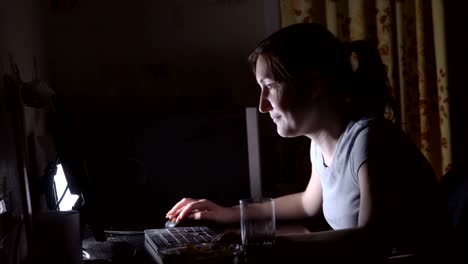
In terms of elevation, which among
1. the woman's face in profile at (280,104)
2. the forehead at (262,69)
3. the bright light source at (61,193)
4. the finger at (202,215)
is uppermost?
the forehead at (262,69)

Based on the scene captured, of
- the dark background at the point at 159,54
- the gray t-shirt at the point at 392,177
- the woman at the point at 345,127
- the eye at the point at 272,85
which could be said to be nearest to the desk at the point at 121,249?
the woman at the point at 345,127

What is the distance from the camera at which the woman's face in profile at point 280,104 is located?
1.41 meters

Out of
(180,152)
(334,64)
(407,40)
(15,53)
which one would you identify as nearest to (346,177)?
(334,64)

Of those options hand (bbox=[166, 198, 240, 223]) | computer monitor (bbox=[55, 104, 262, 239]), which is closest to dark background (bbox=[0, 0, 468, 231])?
computer monitor (bbox=[55, 104, 262, 239])

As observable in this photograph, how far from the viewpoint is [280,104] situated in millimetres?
1416

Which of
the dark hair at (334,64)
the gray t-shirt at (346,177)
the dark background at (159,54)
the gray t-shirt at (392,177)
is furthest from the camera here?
the dark background at (159,54)

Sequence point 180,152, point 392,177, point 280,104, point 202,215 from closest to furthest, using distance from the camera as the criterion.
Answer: point 392,177, point 280,104, point 202,215, point 180,152

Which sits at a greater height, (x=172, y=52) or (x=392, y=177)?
(x=172, y=52)

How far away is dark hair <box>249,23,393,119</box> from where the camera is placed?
1.40m

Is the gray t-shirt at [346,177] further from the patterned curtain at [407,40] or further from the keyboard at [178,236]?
the patterned curtain at [407,40]

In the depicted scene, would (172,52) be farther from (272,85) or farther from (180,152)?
(272,85)

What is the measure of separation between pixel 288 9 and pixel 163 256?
1413mm

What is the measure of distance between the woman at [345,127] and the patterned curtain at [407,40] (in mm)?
849

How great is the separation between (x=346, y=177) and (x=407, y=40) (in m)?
1.13
